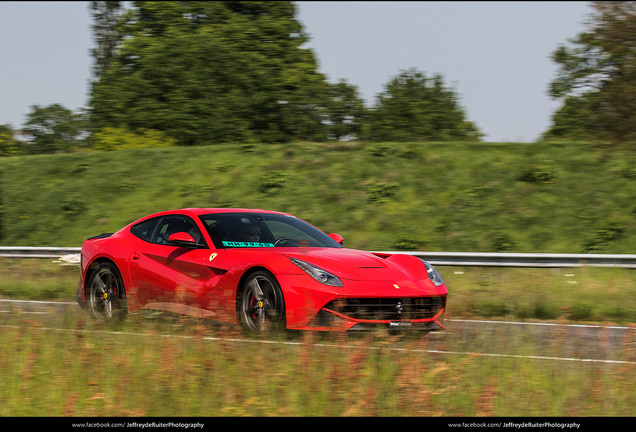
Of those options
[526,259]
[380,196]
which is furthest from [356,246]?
[526,259]

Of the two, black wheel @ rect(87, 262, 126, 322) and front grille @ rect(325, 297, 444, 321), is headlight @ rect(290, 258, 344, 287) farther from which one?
black wheel @ rect(87, 262, 126, 322)

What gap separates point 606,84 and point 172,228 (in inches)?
761

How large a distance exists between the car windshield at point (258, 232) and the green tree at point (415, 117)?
17016mm

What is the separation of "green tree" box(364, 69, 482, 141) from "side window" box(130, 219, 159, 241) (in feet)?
56.4

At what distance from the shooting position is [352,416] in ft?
14.0

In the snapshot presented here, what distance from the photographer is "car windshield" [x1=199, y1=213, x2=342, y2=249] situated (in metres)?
7.93

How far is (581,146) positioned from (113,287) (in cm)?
1598

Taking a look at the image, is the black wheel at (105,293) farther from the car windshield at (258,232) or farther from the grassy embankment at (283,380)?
the grassy embankment at (283,380)

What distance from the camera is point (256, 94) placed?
110ft

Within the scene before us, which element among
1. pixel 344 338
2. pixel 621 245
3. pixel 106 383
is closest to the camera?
pixel 106 383

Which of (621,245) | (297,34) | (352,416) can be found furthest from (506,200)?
(297,34)

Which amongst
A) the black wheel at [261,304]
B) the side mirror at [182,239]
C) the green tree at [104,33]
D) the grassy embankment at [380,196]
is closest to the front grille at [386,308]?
the black wheel at [261,304]

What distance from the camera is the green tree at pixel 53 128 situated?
3953cm

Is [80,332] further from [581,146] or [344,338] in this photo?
[581,146]
